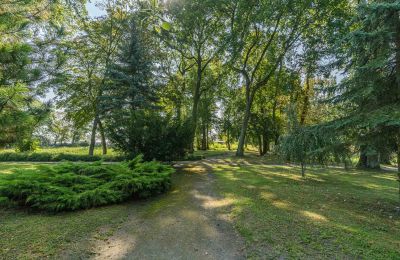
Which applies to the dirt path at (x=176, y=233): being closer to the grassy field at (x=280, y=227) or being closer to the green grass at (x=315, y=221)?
the grassy field at (x=280, y=227)

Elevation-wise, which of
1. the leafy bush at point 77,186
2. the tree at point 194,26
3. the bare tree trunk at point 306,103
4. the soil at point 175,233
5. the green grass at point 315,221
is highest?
the tree at point 194,26

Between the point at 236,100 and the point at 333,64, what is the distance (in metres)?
18.3

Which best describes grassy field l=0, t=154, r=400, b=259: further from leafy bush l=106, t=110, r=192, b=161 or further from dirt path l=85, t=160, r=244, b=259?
leafy bush l=106, t=110, r=192, b=161

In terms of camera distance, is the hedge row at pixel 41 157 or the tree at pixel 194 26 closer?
the hedge row at pixel 41 157

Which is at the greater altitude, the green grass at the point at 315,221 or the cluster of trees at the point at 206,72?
the cluster of trees at the point at 206,72

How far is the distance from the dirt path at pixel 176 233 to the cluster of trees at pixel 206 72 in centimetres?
212

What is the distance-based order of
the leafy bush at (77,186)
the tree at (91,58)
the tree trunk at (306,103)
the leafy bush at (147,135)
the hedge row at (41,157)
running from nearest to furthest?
the leafy bush at (77,186)
the leafy bush at (147,135)
the hedge row at (41,157)
the tree trunk at (306,103)
the tree at (91,58)

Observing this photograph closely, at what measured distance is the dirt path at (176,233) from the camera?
3332 mm

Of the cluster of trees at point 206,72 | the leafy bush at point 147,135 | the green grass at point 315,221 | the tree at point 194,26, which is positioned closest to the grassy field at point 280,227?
the green grass at point 315,221

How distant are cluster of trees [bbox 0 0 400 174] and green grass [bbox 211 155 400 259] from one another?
49.2 inches

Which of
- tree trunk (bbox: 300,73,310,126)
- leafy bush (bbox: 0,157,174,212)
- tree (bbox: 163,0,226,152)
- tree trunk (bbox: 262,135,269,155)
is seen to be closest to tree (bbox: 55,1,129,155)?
tree (bbox: 163,0,226,152)

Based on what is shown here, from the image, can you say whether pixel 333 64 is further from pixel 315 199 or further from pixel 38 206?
pixel 38 206

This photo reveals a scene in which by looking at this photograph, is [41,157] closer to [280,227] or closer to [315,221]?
[280,227]

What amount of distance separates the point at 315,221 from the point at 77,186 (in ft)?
16.9
